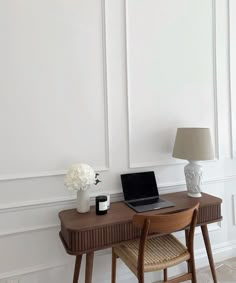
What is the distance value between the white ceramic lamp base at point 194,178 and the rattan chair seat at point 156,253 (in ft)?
1.36

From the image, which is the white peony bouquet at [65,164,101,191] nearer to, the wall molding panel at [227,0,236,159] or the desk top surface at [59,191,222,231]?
the desk top surface at [59,191,222,231]

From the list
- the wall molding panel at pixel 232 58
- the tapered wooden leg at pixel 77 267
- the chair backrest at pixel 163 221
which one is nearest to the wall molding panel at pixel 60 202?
the tapered wooden leg at pixel 77 267

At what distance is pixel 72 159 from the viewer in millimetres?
1944

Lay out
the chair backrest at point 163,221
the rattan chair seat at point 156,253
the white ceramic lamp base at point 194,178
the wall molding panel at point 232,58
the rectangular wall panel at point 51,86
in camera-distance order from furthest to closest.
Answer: the wall molding panel at point 232,58 < the white ceramic lamp base at point 194,178 < the rectangular wall panel at point 51,86 < the rattan chair seat at point 156,253 < the chair backrest at point 163,221

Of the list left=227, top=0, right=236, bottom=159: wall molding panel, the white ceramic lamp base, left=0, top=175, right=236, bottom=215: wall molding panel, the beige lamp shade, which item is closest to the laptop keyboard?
left=0, top=175, right=236, bottom=215: wall molding panel

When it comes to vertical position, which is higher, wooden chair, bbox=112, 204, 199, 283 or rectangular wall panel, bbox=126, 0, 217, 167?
rectangular wall panel, bbox=126, 0, 217, 167

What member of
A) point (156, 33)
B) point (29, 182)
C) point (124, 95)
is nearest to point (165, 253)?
point (29, 182)

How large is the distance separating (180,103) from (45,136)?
118 cm

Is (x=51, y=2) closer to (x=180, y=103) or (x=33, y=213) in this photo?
(x=180, y=103)

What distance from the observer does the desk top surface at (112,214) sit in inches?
64.4

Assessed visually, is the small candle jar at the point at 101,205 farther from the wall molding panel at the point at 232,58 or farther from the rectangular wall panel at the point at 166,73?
the wall molding panel at the point at 232,58

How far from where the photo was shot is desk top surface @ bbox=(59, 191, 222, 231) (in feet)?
5.37

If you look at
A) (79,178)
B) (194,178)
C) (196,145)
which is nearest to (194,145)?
(196,145)

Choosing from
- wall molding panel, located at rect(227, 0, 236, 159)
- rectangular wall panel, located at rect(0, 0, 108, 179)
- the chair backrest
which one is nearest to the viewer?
the chair backrest
